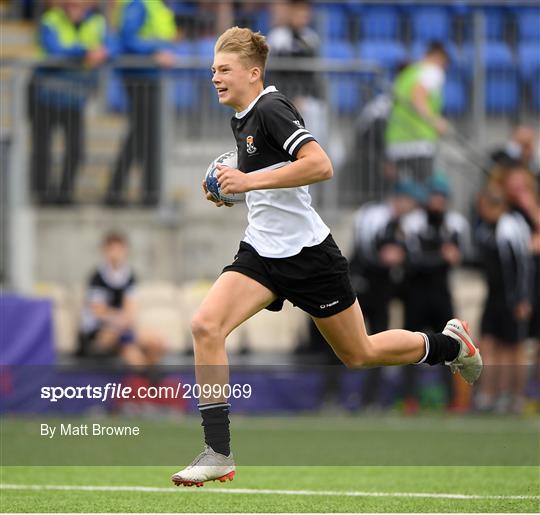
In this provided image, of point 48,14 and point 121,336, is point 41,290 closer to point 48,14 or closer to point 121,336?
point 121,336

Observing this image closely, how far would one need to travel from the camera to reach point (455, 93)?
58.2 ft

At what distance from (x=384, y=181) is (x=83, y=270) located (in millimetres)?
3368

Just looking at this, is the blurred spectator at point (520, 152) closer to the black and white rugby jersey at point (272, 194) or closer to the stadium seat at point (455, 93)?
the stadium seat at point (455, 93)

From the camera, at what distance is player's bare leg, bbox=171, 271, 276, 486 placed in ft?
21.7

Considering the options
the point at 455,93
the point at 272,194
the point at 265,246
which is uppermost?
the point at 455,93

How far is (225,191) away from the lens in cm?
664

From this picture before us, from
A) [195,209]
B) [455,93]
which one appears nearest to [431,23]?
[455,93]

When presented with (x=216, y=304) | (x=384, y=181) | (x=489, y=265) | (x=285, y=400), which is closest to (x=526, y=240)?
(x=489, y=265)

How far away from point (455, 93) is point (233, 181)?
11.5 meters

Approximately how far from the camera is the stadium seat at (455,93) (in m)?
17.6

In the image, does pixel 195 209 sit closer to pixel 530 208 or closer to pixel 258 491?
pixel 530 208

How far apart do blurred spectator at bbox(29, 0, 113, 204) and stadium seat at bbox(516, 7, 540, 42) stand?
5.99 metres

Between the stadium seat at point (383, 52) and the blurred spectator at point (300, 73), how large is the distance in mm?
2287

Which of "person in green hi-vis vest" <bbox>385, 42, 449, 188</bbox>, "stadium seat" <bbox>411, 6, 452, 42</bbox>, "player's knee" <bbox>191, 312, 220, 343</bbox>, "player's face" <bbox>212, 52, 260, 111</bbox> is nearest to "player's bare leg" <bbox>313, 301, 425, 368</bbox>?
"player's knee" <bbox>191, 312, 220, 343</bbox>
